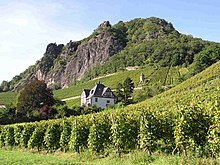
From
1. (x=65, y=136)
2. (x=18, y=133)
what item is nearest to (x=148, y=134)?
(x=65, y=136)

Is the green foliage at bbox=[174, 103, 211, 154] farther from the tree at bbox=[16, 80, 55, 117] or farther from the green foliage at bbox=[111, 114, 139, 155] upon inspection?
the tree at bbox=[16, 80, 55, 117]

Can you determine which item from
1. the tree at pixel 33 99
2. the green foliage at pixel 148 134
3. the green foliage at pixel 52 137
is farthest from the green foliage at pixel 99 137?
the tree at pixel 33 99

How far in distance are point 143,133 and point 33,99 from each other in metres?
53.3

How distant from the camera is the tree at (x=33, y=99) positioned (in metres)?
66.7

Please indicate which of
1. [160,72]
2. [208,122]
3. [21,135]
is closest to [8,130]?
[21,135]

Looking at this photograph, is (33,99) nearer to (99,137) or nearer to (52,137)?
(52,137)

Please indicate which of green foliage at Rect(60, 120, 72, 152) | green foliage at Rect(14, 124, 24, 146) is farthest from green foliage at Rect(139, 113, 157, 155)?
green foliage at Rect(14, 124, 24, 146)

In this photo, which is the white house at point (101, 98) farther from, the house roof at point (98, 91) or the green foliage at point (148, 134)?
the green foliage at point (148, 134)

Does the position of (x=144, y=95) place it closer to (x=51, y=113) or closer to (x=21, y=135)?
(x=51, y=113)

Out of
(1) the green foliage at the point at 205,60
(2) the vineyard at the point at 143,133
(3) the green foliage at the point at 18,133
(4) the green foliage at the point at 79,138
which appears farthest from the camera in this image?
(1) the green foliage at the point at 205,60

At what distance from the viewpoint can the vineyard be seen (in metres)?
14.0

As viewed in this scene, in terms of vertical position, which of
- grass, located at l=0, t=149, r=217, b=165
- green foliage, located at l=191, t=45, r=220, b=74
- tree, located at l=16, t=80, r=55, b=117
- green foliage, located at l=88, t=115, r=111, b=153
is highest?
green foliage, located at l=191, t=45, r=220, b=74

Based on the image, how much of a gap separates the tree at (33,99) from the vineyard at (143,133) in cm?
3419

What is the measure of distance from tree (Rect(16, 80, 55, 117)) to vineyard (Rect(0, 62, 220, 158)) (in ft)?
112
